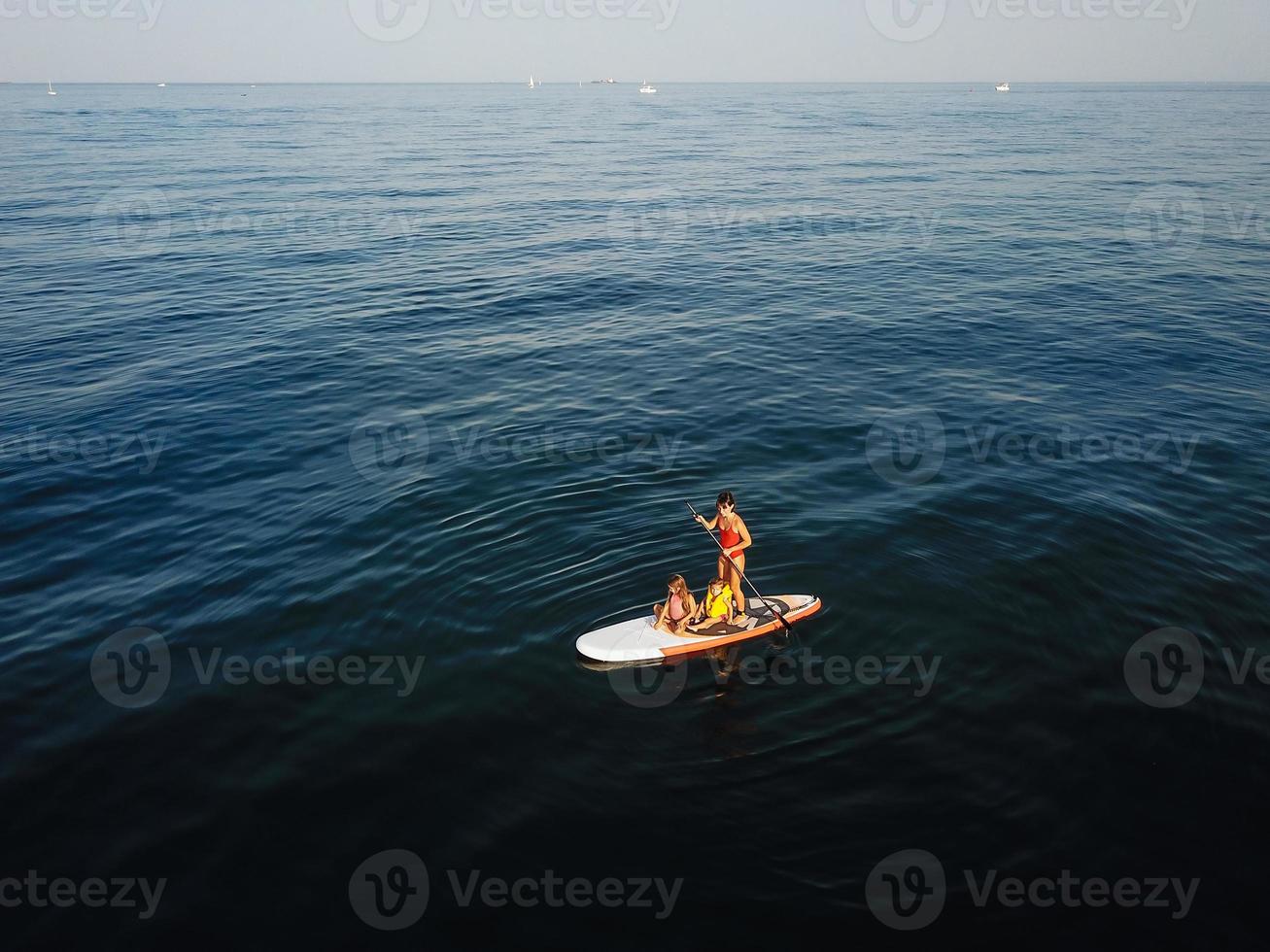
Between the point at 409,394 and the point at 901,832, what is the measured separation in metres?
20.2

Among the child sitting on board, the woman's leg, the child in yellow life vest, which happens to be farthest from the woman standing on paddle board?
the child sitting on board

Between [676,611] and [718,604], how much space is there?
833 millimetres

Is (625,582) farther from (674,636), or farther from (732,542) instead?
(732,542)

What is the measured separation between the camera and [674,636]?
14000 millimetres

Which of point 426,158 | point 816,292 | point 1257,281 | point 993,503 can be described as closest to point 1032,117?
point 426,158

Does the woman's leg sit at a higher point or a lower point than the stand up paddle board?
higher

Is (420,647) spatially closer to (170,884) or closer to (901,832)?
(170,884)

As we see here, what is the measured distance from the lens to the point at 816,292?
3625cm

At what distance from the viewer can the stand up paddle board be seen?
1352 cm

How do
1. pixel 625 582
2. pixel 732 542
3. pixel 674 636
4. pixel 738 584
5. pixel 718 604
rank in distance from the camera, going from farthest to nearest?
1. pixel 625 582
2. pixel 732 542
3. pixel 738 584
4. pixel 718 604
5. pixel 674 636

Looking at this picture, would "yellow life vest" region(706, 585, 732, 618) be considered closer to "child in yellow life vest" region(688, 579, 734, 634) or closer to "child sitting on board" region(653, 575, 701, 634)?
"child in yellow life vest" region(688, 579, 734, 634)

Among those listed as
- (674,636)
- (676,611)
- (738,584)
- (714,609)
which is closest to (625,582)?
(676,611)

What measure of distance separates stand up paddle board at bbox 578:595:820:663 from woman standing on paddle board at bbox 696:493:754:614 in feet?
1.38

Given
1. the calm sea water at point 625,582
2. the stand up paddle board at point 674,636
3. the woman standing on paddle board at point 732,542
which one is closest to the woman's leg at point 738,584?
the woman standing on paddle board at point 732,542
